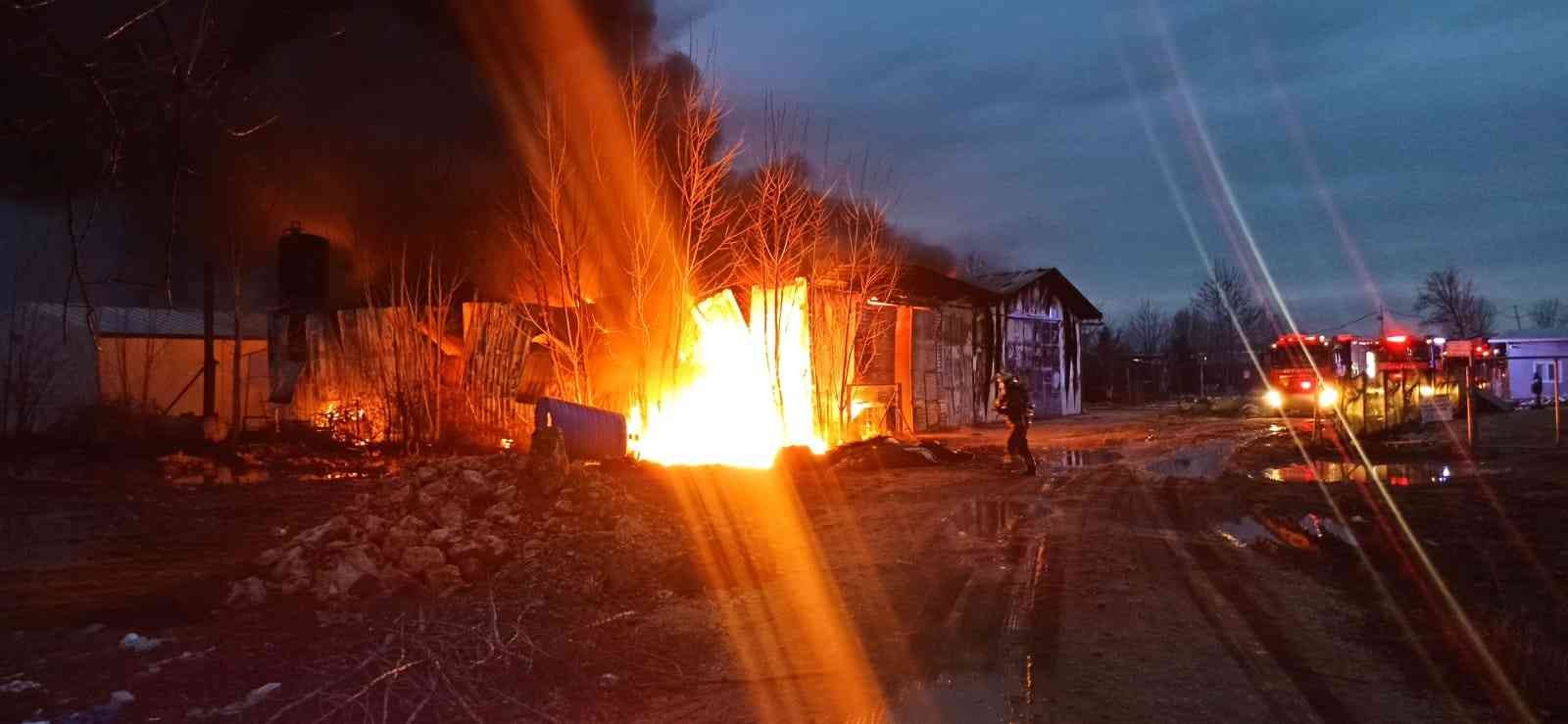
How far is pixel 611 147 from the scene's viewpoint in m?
16.0

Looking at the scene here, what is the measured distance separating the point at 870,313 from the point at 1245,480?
30.9 ft

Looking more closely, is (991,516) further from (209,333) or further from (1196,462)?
(209,333)

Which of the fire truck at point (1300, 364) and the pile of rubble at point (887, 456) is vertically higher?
the fire truck at point (1300, 364)

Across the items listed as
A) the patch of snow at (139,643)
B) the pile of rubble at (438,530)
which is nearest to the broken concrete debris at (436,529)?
the pile of rubble at (438,530)

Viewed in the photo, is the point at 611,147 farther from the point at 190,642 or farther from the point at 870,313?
the point at 190,642

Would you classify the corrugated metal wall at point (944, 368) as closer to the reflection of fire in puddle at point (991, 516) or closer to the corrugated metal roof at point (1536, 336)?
the reflection of fire in puddle at point (991, 516)

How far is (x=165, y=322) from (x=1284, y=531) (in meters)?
28.9

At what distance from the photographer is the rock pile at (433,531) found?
6.96 metres

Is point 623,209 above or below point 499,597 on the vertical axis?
above

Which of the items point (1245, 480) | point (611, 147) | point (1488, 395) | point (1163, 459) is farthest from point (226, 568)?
point (1488, 395)

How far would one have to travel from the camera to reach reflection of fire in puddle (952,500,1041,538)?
9703mm

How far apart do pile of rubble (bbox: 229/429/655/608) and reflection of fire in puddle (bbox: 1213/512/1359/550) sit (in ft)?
19.0

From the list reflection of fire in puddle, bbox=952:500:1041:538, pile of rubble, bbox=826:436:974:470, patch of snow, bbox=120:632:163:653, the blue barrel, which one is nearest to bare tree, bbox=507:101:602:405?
the blue barrel

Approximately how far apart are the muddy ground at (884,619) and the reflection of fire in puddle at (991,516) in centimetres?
6
